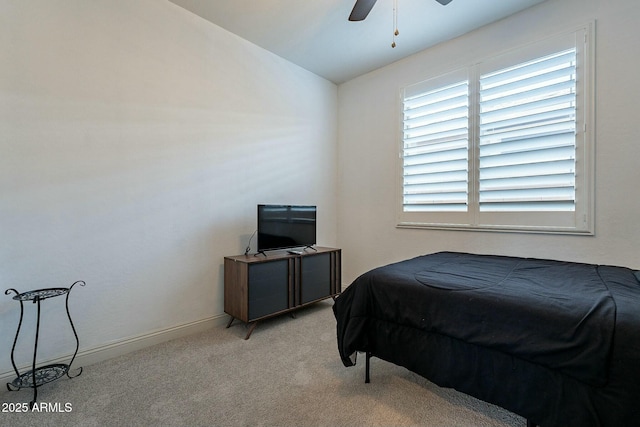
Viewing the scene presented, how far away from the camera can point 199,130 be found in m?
2.71

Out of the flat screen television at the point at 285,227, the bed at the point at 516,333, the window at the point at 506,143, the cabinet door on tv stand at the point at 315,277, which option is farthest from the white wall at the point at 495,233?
the flat screen television at the point at 285,227

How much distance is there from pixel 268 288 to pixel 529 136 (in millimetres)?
2750

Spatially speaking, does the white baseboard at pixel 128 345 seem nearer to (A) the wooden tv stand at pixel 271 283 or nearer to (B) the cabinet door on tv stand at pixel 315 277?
(A) the wooden tv stand at pixel 271 283

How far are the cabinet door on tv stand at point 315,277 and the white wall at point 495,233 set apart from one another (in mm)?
726

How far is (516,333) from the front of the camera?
1257mm

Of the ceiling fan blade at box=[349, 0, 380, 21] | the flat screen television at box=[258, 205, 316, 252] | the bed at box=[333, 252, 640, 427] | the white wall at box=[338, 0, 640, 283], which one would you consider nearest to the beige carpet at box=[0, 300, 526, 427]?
the bed at box=[333, 252, 640, 427]

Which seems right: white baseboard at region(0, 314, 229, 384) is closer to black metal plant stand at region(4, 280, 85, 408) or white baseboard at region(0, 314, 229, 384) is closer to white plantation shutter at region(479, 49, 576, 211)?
black metal plant stand at region(4, 280, 85, 408)

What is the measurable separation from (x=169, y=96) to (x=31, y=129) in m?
0.99

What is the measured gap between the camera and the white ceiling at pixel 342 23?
2484mm

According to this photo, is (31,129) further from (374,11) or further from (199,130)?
(374,11)

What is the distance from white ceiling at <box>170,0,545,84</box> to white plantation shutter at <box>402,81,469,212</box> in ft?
1.85

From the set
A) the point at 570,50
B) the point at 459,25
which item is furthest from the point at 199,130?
the point at 570,50

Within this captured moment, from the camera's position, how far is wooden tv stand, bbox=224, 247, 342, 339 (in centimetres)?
262

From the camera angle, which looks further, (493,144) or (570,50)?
(493,144)
